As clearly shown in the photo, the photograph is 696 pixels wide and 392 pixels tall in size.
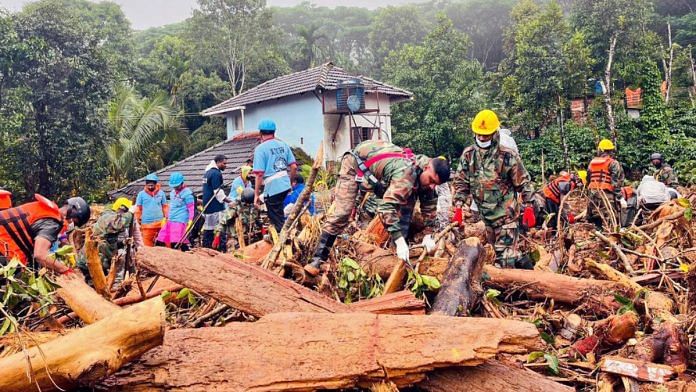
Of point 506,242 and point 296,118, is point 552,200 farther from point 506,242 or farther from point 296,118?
point 296,118

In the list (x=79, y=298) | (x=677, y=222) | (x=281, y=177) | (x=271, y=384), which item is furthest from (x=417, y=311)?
(x=677, y=222)

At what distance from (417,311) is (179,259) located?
1631 millimetres

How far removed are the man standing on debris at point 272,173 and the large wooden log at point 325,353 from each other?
3527mm

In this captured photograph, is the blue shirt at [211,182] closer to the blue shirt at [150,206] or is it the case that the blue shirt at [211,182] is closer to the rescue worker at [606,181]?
the blue shirt at [150,206]

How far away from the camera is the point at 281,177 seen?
6445 millimetres

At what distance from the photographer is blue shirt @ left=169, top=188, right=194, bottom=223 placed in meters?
7.81

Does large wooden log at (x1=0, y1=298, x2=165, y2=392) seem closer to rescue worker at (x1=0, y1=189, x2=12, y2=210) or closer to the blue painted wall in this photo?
rescue worker at (x1=0, y1=189, x2=12, y2=210)

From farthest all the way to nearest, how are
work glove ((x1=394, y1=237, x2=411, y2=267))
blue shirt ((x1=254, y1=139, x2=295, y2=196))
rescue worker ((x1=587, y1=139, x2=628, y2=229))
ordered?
rescue worker ((x1=587, y1=139, x2=628, y2=229)) < blue shirt ((x1=254, y1=139, x2=295, y2=196)) < work glove ((x1=394, y1=237, x2=411, y2=267))

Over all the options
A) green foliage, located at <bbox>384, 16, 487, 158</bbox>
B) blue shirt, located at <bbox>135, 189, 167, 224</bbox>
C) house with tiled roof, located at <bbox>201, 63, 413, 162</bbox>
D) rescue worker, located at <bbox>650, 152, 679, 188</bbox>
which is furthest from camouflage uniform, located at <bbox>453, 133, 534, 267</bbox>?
green foliage, located at <bbox>384, 16, 487, 158</bbox>

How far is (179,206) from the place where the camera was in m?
7.81

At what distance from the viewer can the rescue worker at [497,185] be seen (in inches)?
205

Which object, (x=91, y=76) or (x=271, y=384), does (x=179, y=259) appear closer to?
(x=271, y=384)

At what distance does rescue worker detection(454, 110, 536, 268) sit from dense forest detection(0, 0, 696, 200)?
1377 cm

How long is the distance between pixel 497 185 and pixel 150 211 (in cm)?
508
